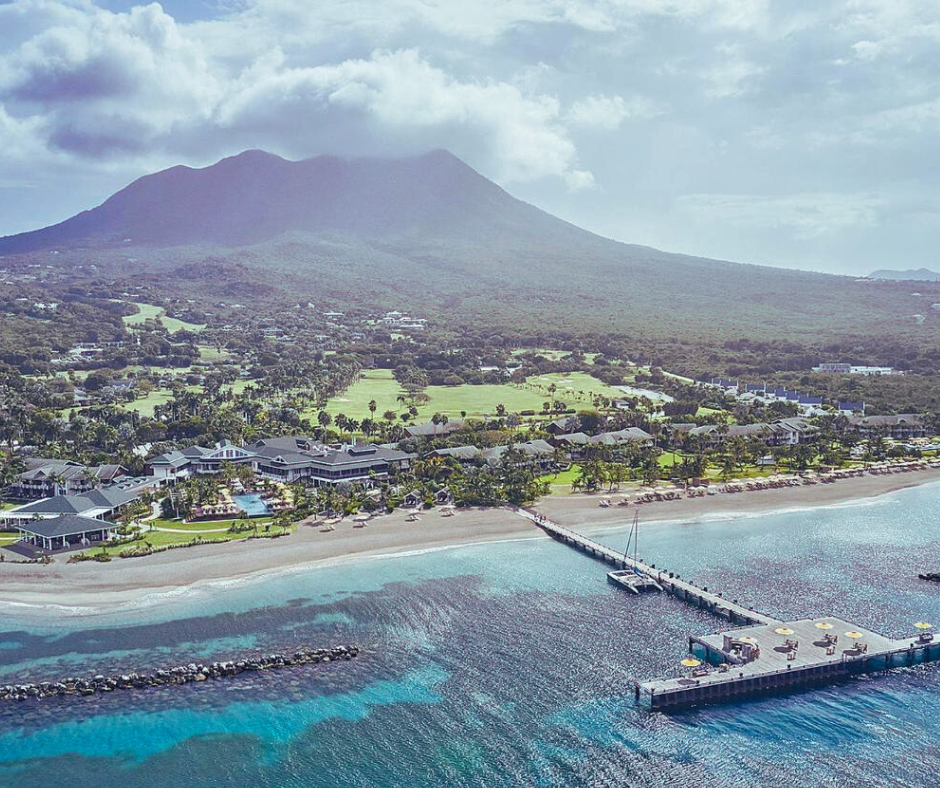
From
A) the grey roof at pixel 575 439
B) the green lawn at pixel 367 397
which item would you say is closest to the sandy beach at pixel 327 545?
the grey roof at pixel 575 439

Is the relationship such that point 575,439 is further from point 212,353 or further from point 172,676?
point 212,353

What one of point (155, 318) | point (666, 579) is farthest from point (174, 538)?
point (155, 318)

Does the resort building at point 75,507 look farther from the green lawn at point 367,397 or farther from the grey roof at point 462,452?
the green lawn at point 367,397

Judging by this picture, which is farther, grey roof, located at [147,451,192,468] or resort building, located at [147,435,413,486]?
grey roof, located at [147,451,192,468]

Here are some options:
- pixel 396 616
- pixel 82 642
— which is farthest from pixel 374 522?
pixel 82 642

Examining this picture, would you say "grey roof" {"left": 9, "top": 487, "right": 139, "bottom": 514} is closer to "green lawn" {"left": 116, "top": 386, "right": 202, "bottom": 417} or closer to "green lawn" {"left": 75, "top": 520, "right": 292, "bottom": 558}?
"green lawn" {"left": 75, "top": 520, "right": 292, "bottom": 558}

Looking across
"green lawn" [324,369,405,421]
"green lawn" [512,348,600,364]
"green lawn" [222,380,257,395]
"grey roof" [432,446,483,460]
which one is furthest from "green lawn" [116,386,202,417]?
"green lawn" [512,348,600,364]

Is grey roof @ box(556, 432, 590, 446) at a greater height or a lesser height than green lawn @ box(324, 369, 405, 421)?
lesser
